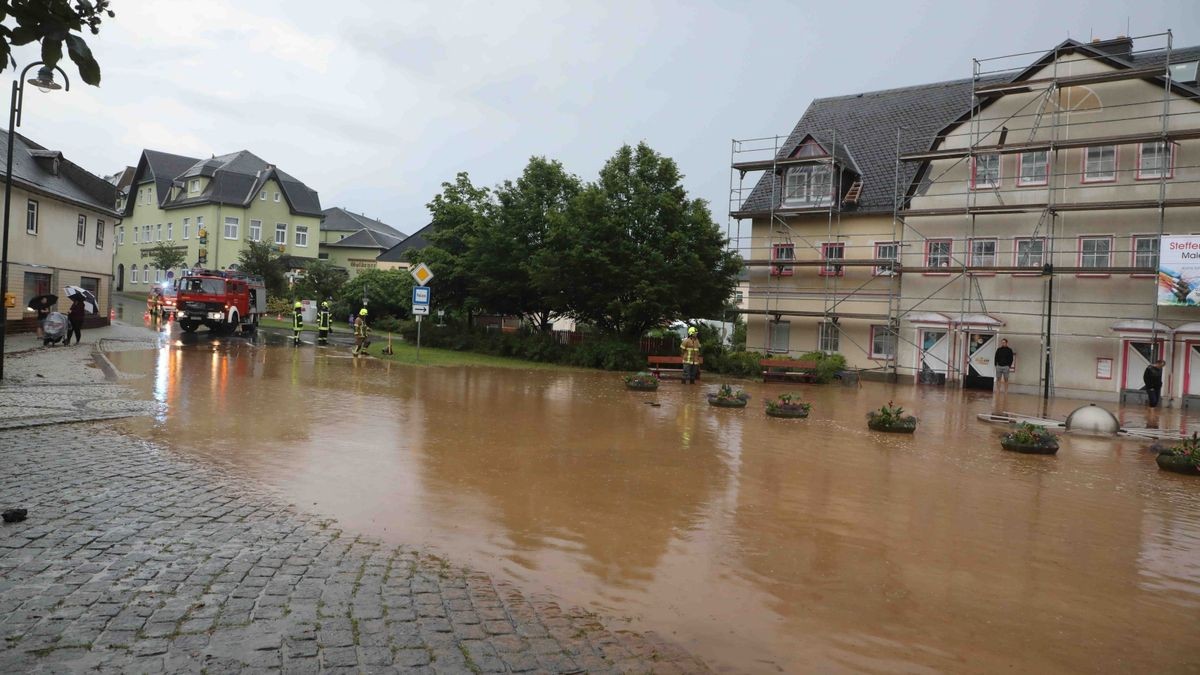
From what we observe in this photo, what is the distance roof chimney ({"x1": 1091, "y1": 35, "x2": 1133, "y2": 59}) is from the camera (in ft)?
101

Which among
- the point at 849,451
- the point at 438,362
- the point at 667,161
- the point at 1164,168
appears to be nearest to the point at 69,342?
the point at 438,362

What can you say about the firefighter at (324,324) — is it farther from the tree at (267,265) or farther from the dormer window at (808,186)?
the tree at (267,265)

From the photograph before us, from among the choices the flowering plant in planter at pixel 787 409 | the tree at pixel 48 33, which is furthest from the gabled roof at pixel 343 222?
the tree at pixel 48 33

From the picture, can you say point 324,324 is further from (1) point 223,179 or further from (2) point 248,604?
(1) point 223,179

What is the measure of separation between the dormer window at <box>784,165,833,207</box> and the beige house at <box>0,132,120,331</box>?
29.2m

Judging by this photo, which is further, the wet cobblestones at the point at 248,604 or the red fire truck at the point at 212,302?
the red fire truck at the point at 212,302

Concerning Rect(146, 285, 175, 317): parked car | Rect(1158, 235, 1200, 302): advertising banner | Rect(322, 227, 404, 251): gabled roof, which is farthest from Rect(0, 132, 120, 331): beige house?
Rect(1158, 235, 1200, 302): advertising banner

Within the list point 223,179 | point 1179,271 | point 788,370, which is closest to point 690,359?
point 788,370

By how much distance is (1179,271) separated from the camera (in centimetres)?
2573

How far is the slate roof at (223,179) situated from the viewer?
64.5 meters

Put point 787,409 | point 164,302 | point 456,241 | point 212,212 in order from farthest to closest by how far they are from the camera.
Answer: point 212,212 < point 164,302 < point 456,241 < point 787,409

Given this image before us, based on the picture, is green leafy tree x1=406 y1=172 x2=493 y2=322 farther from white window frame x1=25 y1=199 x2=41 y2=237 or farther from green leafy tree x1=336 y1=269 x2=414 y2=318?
white window frame x1=25 y1=199 x2=41 y2=237

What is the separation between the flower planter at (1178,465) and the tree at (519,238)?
79.1 feet

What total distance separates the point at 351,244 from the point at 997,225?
58.9 metres
